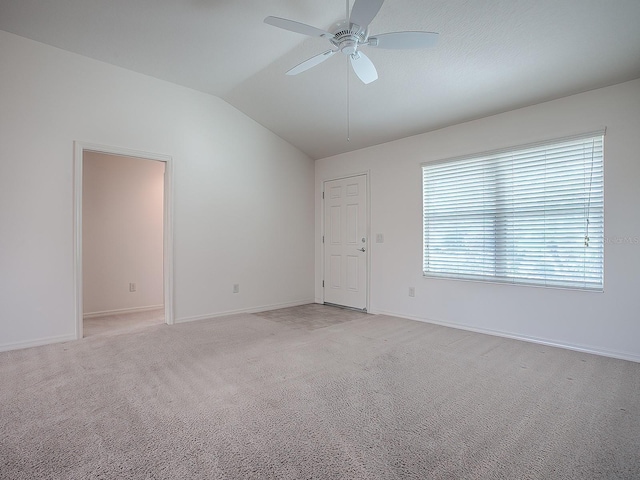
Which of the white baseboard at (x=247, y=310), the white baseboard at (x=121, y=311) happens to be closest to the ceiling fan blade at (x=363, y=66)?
the white baseboard at (x=247, y=310)

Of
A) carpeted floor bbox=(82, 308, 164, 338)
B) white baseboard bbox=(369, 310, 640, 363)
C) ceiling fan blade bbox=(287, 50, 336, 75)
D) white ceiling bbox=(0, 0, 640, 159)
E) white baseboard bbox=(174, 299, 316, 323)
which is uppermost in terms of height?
white ceiling bbox=(0, 0, 640, 159)

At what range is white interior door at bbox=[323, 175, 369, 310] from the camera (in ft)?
17.1

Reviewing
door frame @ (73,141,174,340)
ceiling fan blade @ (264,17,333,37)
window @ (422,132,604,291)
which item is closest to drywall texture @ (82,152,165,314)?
door frame @ (73,141,174,340)

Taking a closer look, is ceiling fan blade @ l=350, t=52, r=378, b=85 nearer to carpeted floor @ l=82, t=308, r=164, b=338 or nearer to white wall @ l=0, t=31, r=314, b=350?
white wall @ l=0, t=31, r=314, b=350

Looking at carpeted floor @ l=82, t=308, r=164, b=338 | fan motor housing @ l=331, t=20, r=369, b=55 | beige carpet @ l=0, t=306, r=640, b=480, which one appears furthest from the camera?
carpeted floor @ l=82, t=308, r=164, b=338

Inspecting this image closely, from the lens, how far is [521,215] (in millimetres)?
3672

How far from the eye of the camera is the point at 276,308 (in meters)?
5.35

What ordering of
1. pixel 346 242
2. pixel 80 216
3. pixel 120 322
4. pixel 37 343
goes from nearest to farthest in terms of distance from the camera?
pixel 37 343 < pixel 80 216 < pixel 120 322 < pixel 346 242

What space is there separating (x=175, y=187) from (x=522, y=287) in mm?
4194

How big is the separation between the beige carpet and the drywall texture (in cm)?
154

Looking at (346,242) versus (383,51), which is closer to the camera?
(383,51)

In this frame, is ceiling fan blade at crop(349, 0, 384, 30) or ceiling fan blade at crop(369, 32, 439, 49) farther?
ceiling fan blade at crop(369, 32, 439, 49)

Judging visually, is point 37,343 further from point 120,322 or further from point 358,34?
point 358,34

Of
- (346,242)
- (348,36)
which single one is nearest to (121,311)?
(346,242)
